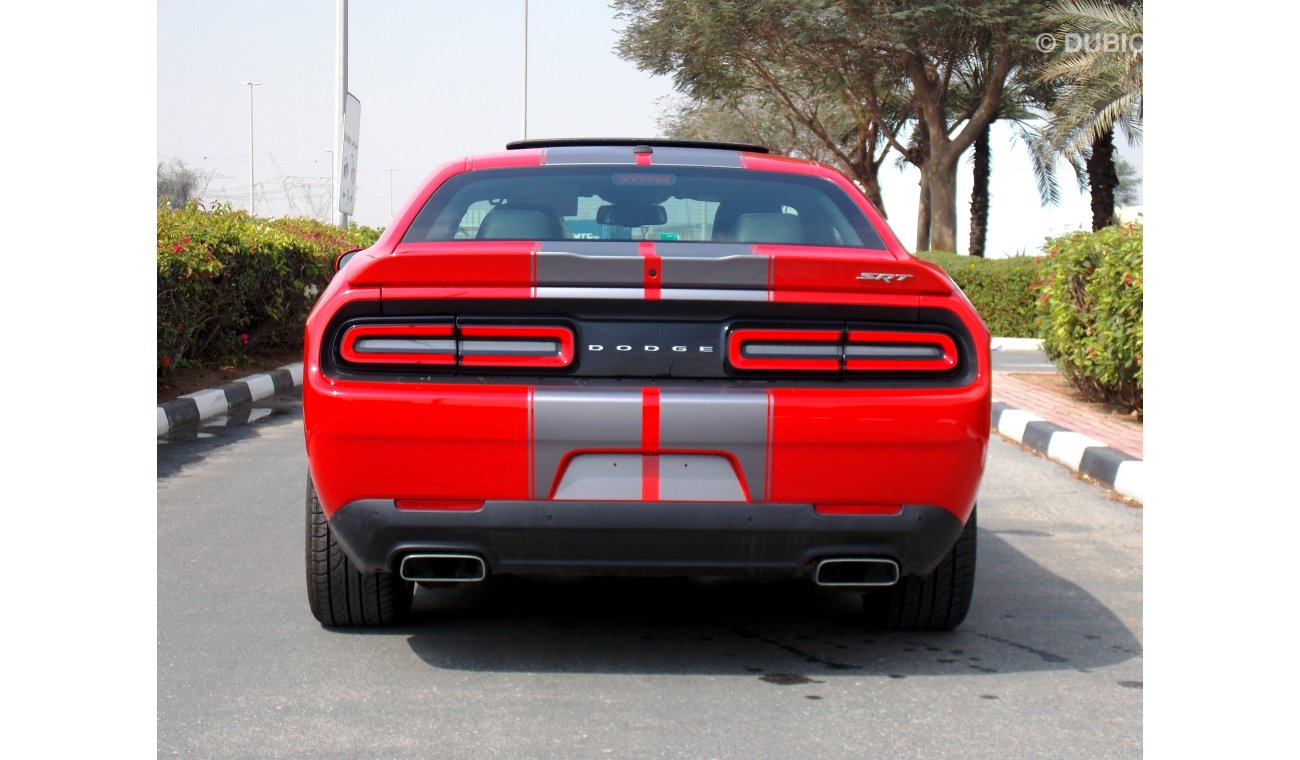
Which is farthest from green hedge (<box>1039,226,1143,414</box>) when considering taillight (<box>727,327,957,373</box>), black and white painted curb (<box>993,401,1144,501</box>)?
taillight (<box>727,327,957,373</box>)

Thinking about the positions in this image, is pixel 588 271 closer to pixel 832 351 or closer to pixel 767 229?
pixel 832 351

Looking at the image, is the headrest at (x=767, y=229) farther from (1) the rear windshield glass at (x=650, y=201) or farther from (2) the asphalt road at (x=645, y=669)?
(2) the asphalt road at (x=645, y=669)

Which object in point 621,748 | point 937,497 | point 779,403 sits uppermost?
point 779,403

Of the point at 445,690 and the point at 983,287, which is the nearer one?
the point at 445,690

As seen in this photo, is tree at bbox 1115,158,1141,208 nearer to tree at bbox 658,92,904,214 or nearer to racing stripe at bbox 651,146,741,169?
tree at bbox 658,92,904,214

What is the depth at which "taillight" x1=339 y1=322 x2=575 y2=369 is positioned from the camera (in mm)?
3760

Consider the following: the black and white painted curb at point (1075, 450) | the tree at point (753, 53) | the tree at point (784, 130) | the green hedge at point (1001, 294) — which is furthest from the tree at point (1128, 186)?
the black and white painted curb at point (1075, 450)

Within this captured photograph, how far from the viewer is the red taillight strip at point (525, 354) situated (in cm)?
375

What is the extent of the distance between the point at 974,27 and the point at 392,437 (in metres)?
27.1

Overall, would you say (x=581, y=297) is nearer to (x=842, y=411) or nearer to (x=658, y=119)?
(x=842, y=411)

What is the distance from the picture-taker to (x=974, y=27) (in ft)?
94.9

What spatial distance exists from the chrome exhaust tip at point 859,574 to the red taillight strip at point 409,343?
114 cm
